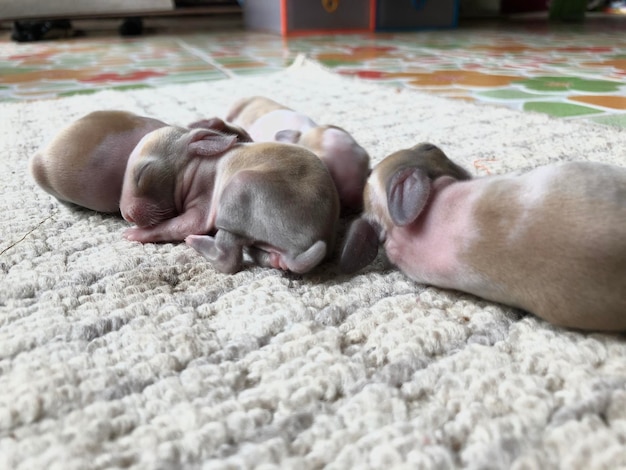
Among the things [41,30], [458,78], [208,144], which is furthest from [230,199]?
[41,30]

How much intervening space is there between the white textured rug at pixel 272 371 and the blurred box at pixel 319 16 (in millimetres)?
3667

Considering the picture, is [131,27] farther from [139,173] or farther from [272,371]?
[272,371]

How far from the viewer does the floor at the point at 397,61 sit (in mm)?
1854

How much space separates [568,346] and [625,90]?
5.12ft

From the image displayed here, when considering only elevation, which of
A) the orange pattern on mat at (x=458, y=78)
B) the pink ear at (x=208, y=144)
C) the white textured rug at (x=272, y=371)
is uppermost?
the pink ear at (x=208, y=144)

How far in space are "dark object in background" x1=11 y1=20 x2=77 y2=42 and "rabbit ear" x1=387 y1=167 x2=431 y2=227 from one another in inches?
155

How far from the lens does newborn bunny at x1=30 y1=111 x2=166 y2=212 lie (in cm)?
86

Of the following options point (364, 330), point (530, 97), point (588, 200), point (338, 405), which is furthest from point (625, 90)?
point (338, 405)

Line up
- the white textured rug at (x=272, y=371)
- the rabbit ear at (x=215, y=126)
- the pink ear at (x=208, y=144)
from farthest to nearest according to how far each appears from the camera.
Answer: the rabbit ear at (x=215, y=126) < the pink ear at (x=208, y=144) < the white textured rug at (x=272, y=371)

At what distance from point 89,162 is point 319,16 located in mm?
3695

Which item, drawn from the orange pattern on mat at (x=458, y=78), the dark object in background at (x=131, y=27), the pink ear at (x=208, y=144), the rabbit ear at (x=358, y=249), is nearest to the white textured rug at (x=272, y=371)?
the rabbit ear at (x=358, y=249)

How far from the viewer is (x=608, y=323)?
20.7 inches

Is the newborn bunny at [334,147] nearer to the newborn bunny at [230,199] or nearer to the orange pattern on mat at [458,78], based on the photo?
the newborn bunny at [230,199]

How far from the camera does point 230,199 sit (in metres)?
0.71
